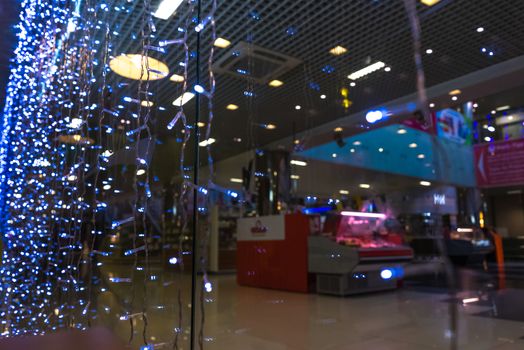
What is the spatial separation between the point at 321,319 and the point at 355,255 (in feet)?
6.02

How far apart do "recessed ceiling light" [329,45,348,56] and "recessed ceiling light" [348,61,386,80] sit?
51 cm

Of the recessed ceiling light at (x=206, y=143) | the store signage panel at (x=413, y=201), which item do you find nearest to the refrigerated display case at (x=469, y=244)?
the store signage panel at (x=413, y=201)

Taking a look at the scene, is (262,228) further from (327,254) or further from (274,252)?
(327,254)

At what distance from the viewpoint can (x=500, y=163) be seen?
8148mm

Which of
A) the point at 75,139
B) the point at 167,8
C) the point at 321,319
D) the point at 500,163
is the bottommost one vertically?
the point at 321,319

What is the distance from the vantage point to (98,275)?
3.39 meters

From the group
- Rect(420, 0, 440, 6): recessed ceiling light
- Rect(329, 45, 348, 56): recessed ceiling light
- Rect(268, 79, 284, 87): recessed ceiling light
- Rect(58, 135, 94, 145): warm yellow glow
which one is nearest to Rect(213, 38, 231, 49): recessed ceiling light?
Rect(268, 79, 284, 87): recessed ceiling light

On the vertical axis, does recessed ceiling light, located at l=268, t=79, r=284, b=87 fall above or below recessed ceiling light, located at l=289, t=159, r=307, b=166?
above

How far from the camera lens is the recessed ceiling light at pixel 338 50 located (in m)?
4.75

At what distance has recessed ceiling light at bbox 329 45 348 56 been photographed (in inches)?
187

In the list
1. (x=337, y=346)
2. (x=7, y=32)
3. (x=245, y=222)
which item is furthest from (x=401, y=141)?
(x=7, y=32)

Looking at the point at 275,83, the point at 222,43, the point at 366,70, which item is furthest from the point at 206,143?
the point at 275,83

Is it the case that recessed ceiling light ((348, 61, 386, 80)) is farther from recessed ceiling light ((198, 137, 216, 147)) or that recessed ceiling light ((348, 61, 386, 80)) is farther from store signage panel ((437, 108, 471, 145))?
recessed ceiling light ((198, 137, 216, 147))

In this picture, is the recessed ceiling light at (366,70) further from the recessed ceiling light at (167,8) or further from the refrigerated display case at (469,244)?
the refrigerated display case at (469,244)
